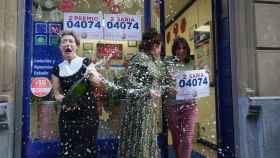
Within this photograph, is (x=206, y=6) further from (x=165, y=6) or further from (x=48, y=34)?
(x=48, y=34)

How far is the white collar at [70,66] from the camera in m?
5.18

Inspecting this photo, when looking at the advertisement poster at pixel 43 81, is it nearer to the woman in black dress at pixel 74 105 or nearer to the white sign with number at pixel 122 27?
the woman in black dress at pixel 74 105

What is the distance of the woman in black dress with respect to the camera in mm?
5043

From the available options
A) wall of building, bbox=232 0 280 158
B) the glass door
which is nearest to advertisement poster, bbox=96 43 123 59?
the glass door

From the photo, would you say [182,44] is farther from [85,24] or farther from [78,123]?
[78,123]

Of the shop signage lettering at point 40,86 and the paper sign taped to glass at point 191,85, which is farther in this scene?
the paper sign taped to glass at point 191,85

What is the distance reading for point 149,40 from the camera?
516cm

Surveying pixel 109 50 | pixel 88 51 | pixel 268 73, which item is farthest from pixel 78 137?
pixel 268 73

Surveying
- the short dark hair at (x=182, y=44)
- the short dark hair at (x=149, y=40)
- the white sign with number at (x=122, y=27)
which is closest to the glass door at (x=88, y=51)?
the white sign with number at (x=122, y=27)

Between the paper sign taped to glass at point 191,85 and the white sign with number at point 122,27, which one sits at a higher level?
the white sign with number at point 122,27

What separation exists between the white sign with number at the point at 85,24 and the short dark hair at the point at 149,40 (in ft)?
2.05

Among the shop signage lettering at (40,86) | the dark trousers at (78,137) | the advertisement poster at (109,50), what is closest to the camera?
the dark trousers at (78,137)

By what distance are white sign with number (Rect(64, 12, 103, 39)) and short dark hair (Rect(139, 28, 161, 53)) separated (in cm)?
62

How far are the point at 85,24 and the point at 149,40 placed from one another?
0.91m
